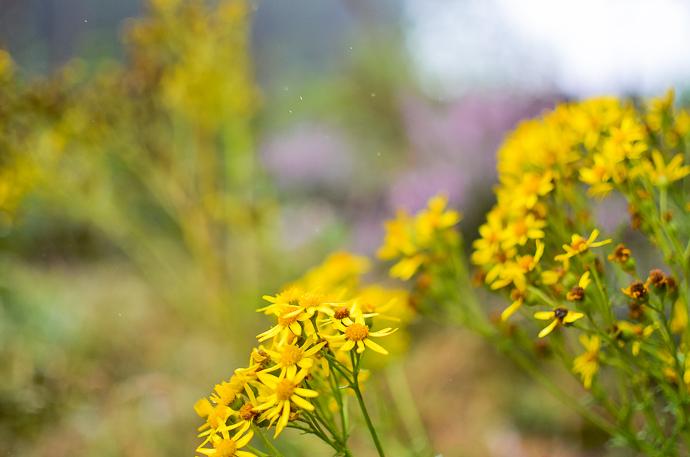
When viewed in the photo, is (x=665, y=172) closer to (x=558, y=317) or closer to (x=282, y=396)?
(x=558, y=317)

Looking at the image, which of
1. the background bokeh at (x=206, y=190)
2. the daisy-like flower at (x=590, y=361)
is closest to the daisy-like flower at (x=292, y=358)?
the daisy-like flower at (x=590, y=361)

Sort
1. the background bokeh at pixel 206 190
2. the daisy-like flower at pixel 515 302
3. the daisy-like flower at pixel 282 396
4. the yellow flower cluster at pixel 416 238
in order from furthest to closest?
the background bokeh at pixel 206 190
the yellow flower cluster at pixel 416 238
the daisy-like flower at pixel 515 302
the daisy-like flower at pixel 282 396

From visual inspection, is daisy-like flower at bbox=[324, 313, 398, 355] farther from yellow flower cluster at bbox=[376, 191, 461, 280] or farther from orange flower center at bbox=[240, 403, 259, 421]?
yellow flower cluster at bbox=[376, 191, 461, 280]

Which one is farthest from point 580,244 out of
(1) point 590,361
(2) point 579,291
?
→ (1) point 590,361

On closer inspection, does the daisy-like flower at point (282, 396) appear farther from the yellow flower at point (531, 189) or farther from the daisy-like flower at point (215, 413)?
the yellow flower at point (531, 189)

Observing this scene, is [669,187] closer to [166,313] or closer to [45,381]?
[45,381]

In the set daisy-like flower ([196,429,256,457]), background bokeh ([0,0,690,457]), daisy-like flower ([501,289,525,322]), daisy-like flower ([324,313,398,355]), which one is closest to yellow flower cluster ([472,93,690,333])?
daisy-like flower ([501,289,525,322])
